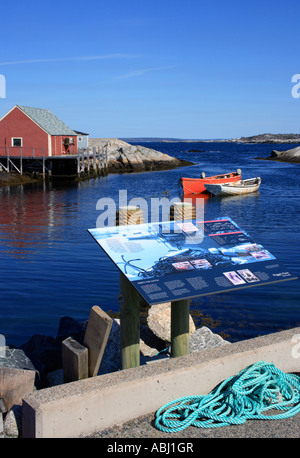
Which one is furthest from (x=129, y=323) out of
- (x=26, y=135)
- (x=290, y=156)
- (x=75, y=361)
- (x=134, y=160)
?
(x=290, y=156)

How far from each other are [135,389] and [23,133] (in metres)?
45.1

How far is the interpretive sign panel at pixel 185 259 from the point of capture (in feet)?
16.2

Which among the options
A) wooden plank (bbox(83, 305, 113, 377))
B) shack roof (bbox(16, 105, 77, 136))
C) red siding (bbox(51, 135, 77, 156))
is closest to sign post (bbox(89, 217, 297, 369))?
wooden plank (bbox(83, 305, 113, 377))

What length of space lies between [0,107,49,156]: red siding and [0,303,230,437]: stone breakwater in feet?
134

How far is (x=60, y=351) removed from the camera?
655cm

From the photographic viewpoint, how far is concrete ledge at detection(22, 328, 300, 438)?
13.1 ft

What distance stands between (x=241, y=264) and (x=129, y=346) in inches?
58.8

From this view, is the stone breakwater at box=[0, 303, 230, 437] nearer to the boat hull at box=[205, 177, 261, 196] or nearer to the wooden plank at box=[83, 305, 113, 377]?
the wooden plank at box=[83, 305, 113, 377]

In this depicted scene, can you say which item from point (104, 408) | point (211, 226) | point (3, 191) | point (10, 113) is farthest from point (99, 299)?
point (10, 113)

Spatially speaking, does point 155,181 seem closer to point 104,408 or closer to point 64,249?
point 64,249

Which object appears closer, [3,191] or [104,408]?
[104,408]

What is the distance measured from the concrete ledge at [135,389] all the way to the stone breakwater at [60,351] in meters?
0.65

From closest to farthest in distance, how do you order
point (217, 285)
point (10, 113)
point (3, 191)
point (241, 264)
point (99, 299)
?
point (217, 285) → point (241, 264) → point (99, 299) → point (3, 191) → point (10, 113)

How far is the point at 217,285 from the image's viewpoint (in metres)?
5.01
